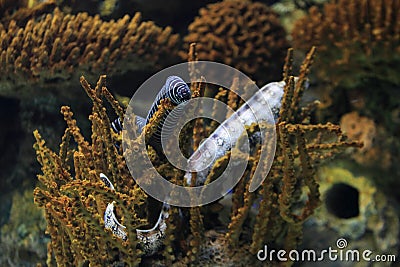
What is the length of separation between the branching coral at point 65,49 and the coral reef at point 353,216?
1.60 metres

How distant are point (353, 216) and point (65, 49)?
235 centimetres

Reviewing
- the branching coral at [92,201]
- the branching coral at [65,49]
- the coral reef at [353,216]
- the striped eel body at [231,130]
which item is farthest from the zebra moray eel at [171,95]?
the coral reef at [353,216]

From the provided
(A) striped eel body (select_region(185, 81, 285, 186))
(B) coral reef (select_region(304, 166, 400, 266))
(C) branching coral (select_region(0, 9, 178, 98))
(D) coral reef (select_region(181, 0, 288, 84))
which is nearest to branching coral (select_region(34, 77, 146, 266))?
(A) striped eel body (select_region(185, 81, 285, 186))

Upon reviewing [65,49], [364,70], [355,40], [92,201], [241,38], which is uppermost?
[241,38]

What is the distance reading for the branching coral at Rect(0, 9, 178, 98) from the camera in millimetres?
2875

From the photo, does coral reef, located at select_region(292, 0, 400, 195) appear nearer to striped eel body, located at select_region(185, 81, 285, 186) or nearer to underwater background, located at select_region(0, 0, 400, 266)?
underwater background, located at select_region(0, 0, 400, 266)

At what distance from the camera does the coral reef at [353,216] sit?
9.68 ft

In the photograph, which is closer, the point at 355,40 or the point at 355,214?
the point at 355,214

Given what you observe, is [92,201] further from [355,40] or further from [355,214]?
[355,40]

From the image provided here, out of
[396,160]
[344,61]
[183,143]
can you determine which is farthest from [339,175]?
[183,143]

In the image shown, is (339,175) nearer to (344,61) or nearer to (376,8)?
(344,61)

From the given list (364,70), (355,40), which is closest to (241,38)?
(355,40)

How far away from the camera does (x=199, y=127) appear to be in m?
2.34

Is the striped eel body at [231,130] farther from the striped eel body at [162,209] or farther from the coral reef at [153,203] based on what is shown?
the striped eel body at [162,209]
